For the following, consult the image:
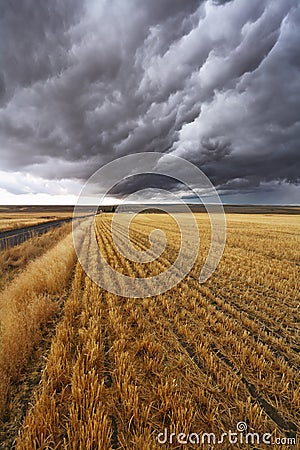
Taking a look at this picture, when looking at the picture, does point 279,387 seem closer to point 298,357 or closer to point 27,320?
point 298,357

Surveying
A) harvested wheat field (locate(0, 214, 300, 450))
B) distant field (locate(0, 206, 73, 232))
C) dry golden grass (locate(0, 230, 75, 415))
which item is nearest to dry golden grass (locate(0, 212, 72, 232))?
distant field (locate(0, 206, 73, 232))

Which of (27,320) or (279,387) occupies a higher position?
(27,320)

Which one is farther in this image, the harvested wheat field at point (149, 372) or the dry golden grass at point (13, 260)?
the dry golden grass at point (13, 260)

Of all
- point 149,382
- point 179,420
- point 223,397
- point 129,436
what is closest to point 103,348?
point 149,382

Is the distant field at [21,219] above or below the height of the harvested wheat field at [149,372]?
above

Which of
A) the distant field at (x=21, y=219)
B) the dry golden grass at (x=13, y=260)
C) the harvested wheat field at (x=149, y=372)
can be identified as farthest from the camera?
the distant field at (x=21, y=219)

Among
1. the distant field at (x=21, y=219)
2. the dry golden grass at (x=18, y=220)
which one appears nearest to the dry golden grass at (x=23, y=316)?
the dry golden grass at (x=18, y=220)

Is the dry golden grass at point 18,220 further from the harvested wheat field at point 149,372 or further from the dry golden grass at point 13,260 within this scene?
the harvested wheat field at point 149,372

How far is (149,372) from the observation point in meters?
3.55

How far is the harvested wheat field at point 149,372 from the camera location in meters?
2.54

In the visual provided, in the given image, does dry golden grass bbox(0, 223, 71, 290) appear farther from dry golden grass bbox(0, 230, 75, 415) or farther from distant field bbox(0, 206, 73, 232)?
distant field bbox(0, 206, 73, 232)

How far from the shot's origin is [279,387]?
11.0 feet

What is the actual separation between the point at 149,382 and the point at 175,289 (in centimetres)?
462

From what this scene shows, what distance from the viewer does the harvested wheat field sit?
2541 mm
